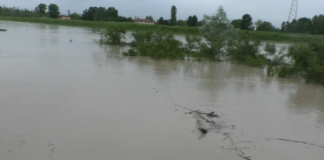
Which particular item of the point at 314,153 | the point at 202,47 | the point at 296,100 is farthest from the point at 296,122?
the point at 202,47

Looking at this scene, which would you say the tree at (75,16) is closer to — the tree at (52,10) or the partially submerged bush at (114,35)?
the tree at (52,10)

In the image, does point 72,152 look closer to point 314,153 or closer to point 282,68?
point 314,153

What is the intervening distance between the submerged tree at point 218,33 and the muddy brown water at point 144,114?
471cm

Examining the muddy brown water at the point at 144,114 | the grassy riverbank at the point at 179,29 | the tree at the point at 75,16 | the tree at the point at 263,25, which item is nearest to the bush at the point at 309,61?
the muddy brown water at the point at 144,114

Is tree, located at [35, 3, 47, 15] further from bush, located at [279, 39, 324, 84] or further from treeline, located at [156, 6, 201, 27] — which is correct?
bush, located at [279, 39, 324, 84]

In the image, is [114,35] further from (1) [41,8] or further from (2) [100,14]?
(1) [41,8]

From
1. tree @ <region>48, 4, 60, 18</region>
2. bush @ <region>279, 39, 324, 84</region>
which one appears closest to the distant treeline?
tree @ <region>48, 4, 60, 18</region>

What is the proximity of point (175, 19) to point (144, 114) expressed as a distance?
56382 mm

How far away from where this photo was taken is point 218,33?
738 inches

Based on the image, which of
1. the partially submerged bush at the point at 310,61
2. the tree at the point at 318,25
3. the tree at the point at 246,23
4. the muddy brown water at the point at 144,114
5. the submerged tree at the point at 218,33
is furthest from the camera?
the tree at the point at 246,23

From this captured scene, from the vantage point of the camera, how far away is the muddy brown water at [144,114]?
5305 mm

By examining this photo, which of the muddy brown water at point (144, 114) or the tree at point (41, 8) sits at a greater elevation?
the tree at point (41, 8)

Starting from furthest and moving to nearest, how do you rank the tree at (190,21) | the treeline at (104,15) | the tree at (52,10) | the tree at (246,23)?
the tree at (52,10) → the treeline at (104,15) → the tree at (190,21) → the tree at (246,23)

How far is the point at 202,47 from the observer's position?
17.1 m
